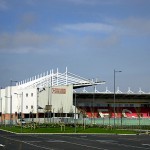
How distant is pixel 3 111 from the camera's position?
5605 inches

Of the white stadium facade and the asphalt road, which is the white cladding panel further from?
the asphalt road

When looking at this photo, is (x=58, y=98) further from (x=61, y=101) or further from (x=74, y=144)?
(x=74, y=144)

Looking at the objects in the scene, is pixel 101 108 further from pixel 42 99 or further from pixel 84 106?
pixel 42 99

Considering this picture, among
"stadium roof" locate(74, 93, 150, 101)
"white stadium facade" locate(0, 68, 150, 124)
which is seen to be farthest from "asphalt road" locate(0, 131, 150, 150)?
"stadium roof" locate(74, 93, 150, 101)

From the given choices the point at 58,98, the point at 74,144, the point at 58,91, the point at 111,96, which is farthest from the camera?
the point at 111,96

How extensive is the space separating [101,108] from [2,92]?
33.2 metres

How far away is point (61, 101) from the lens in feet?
437

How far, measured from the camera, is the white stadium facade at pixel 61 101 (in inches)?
5094

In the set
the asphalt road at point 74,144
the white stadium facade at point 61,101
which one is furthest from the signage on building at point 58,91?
the asphalt road at point 74,144

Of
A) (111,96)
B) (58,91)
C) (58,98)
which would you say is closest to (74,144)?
(58,91)

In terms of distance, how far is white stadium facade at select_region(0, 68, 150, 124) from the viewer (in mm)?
129375

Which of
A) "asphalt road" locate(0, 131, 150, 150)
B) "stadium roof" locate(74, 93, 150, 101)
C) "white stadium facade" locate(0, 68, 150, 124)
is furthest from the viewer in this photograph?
"stadium roof" locate(74, 93, 150, 101)

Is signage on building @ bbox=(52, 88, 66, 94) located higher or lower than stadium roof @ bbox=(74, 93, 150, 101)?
higher

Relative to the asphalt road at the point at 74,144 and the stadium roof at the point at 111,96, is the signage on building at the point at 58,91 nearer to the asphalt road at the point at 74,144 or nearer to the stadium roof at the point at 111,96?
the stadium roof at the point at 111,96
